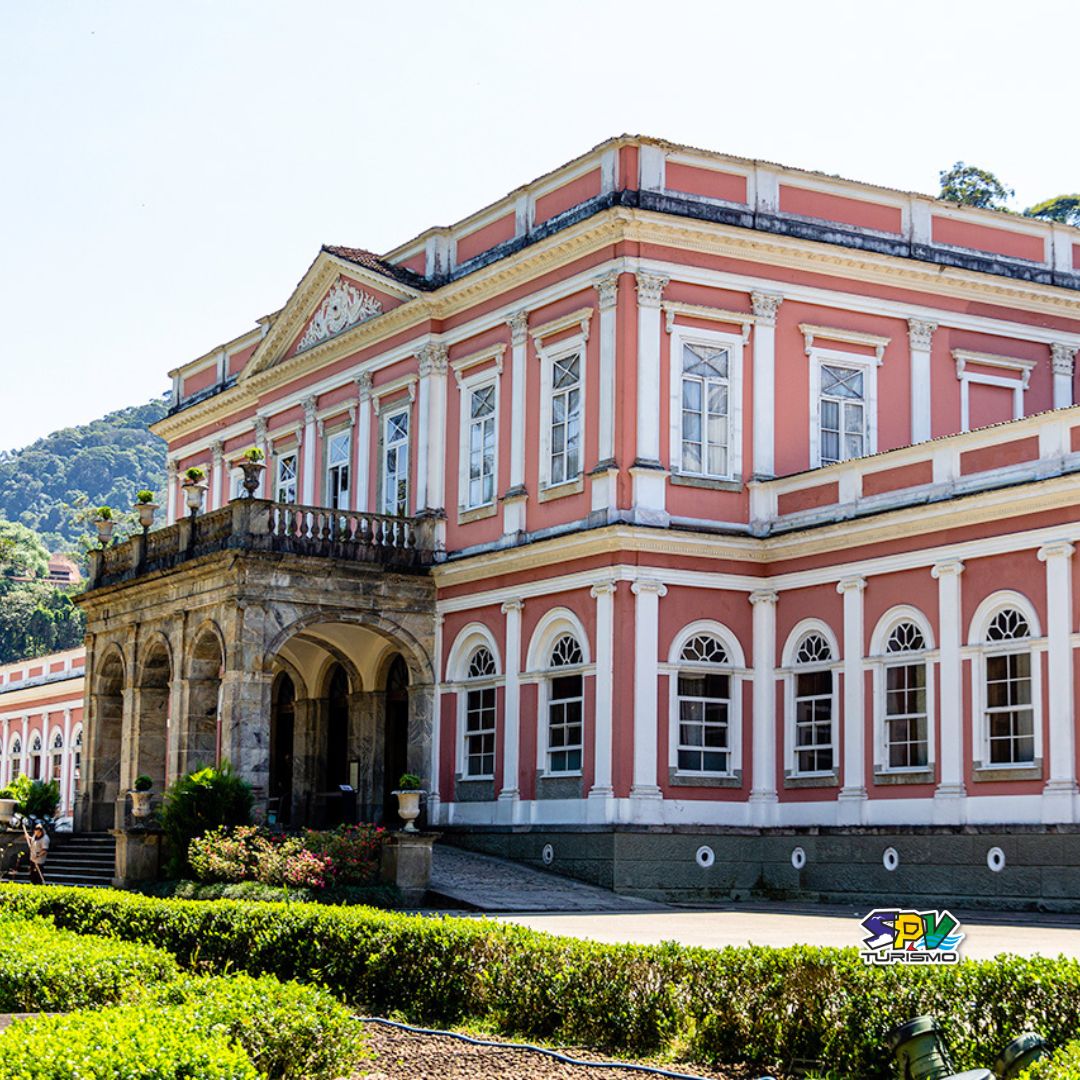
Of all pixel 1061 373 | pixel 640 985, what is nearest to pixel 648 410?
pixel 1061 373

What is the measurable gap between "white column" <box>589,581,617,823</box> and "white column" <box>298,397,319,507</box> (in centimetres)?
1026

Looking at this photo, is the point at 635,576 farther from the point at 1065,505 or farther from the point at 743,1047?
the point at 743,1047

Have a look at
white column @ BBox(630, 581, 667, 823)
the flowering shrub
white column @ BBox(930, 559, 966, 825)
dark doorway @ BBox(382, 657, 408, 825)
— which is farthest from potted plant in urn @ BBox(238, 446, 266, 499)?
white column @ BBox(930, 559, 966, 825)

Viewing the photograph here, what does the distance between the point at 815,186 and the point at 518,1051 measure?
1982 cm

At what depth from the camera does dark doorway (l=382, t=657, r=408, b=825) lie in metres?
32.5

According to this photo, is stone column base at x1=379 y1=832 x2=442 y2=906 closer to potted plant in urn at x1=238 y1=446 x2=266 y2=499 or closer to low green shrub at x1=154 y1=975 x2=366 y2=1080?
potted plant in urn at x1=238 y1=446 x2=266 y2=499

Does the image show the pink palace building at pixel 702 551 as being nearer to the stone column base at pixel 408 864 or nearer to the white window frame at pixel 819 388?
the white window frame at pixel 819 388

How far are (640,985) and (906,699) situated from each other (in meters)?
13.9

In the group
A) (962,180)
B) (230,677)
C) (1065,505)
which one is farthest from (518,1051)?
(962,180)

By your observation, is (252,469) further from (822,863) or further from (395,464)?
(822,863)

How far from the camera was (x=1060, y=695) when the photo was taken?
22.5m

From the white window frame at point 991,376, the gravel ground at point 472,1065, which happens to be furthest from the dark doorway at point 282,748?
the gravel ground at point 472,1065

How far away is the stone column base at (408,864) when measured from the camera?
22859mm

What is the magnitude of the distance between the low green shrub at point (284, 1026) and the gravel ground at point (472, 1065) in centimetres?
31
